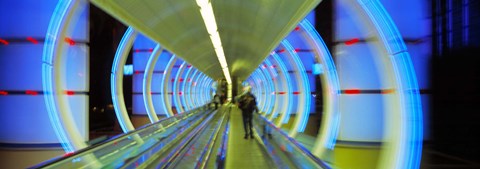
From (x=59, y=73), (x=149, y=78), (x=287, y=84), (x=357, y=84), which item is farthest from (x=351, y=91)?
(x=287, y=84)

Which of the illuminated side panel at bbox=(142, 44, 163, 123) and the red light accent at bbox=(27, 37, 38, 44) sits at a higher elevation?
the red light accent at bbox=(27, 37, 38, 44)

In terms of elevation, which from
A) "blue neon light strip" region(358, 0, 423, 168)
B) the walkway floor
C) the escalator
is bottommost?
the walkway floor

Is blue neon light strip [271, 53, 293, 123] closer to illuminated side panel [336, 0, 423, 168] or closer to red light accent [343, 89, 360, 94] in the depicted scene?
red light accent [343, 89, 360, 94]

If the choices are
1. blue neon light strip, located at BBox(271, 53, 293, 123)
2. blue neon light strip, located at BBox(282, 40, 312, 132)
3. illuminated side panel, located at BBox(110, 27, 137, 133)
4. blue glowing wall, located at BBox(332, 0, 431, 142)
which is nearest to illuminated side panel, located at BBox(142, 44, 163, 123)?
illuminated side panel, located at BBox(110, 27, 137, 133)

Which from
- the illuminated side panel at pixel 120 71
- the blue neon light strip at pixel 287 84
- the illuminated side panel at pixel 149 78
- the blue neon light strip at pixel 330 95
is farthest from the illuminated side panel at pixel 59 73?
the blue neon light strip at pixel 287 84

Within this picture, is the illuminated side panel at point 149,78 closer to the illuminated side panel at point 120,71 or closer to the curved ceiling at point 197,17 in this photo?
the curved ceiling at point 197,17

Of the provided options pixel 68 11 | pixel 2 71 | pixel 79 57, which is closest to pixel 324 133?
pixel 68 11

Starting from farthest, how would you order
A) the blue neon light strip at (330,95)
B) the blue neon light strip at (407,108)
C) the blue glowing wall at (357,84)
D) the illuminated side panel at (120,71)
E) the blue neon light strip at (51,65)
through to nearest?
the illuminated side panel at (120,71) → the blue neon light strip at (330,95) → the blue glowing wall at (357,84) → the blue neon light strip at (51,65) → the blue neon light strip at (407,108)

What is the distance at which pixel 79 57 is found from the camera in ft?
30.5

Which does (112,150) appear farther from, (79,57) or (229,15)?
(229,15)

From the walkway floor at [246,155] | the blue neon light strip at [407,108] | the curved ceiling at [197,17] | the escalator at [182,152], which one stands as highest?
the curved ceiling at [197,17]

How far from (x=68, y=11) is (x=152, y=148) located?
141 inches

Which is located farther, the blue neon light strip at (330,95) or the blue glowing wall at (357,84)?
the blue neon light strip at (330,95)

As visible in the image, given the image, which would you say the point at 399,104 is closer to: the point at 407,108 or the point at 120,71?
the point at 407,108
